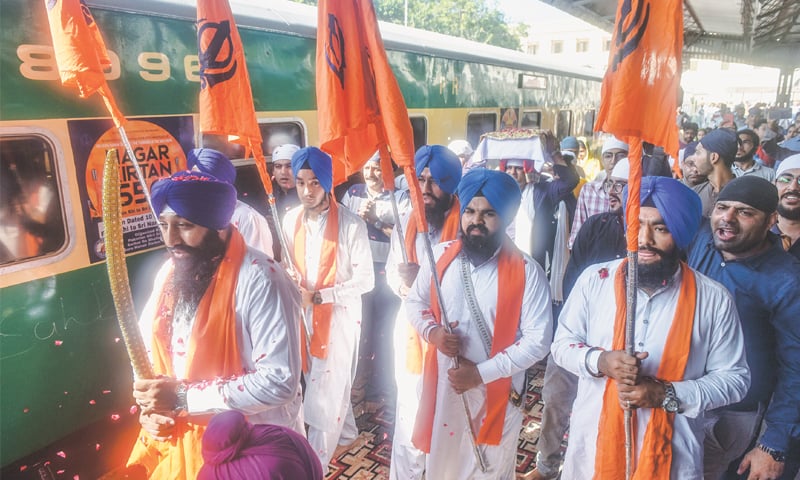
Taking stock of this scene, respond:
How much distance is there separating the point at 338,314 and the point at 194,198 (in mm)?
1663

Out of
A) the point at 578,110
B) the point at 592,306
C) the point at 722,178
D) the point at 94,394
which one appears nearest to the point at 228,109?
the point at 94,394

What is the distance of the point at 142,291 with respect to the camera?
3.19m

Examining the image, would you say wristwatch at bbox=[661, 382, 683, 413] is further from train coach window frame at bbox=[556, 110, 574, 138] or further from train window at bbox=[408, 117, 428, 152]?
train coach window frame at bbox=[556, 110, 574, 138]

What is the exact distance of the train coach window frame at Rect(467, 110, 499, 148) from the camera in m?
6.93

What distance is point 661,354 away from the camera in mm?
2012

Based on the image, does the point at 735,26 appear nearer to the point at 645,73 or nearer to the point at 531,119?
the point at 531,119

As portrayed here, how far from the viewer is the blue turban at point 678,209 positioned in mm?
2064

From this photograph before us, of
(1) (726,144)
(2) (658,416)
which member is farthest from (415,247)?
(1) (726,144)

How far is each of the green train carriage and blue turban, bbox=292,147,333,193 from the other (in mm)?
698

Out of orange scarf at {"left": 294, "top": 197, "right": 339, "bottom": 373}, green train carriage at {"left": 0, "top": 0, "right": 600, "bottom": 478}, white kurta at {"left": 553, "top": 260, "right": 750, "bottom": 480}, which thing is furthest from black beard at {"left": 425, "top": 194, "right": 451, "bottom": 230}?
green train carriage at {"left": 0, "top": 0, "right": 600, "bottom": 478}

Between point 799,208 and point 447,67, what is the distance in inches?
162

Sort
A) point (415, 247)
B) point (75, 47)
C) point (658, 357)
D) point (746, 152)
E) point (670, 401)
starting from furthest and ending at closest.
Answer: point (746, 152), point (415, 247), point (75, 47), point (658, 357), point (670, 401)

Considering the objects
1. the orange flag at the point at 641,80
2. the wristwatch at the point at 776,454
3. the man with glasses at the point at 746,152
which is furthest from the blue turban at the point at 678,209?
the man with glasses at the point at 746,152

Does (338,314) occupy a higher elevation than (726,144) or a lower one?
lower
